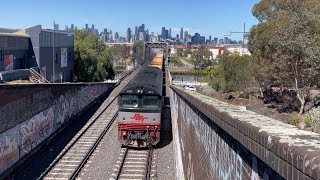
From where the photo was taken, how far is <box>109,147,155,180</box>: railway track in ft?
48.9

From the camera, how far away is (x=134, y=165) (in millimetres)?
16438

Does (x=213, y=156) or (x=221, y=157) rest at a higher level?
(x=221, y=157)

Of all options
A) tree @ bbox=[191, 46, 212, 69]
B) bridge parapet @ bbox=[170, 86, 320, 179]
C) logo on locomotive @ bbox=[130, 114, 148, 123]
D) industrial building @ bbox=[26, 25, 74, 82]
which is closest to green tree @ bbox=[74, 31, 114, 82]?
industrial building @ bbox=[26, 25, 74, 82]

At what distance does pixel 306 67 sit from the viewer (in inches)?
1012

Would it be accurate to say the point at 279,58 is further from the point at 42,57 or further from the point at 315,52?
the point at 42,57

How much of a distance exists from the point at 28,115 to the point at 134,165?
18.1 feet

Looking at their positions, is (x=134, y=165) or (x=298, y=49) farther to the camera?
(x=298, y=49)

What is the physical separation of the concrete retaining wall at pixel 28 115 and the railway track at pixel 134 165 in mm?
4125

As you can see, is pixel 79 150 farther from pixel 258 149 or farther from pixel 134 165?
pixel 258 149

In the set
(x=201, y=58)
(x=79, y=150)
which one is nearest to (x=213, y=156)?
(x=79, y=150)

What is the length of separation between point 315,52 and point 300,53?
5.71 ft

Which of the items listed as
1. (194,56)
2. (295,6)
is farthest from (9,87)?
(194,56)

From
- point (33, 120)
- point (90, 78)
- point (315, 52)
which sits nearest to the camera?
point (33, 120)

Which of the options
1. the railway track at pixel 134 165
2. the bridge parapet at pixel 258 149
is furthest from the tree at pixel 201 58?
the bridge parapet at pixel 258 149
